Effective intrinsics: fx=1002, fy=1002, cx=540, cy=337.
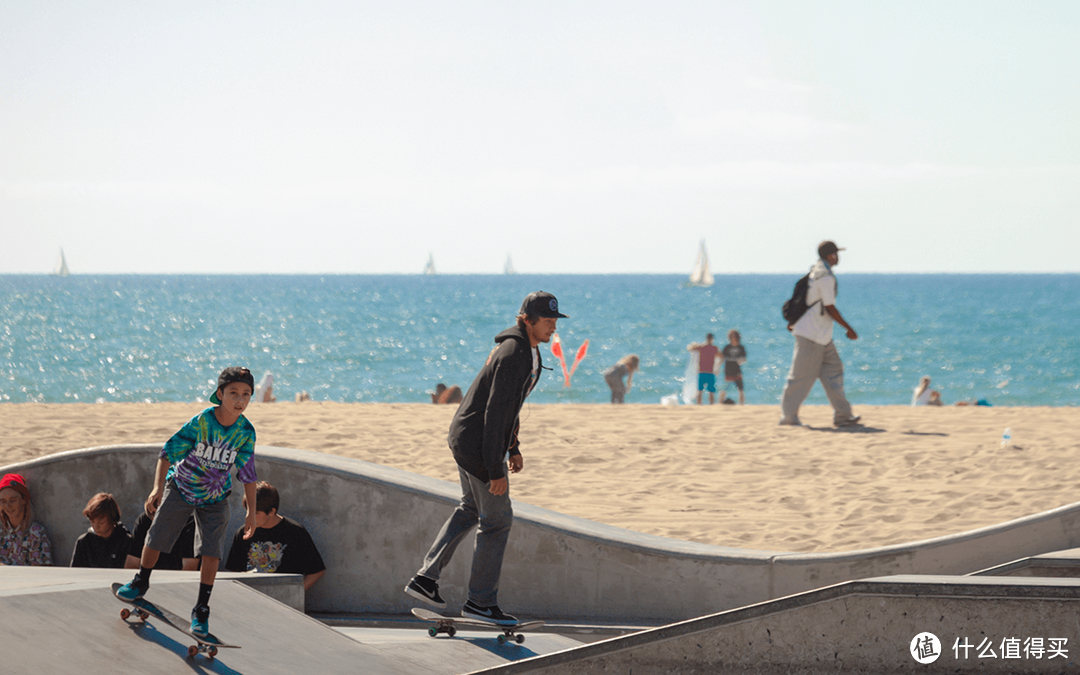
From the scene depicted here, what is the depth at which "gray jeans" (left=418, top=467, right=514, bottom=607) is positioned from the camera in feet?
15.4

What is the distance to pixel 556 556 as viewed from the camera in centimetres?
582

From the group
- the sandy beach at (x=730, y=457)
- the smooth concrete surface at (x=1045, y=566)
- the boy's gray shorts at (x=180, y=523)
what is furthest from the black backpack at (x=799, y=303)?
the boy's gray shorts at (x=180, y=523)

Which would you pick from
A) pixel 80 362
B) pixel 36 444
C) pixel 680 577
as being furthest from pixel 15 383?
pixel 680 577

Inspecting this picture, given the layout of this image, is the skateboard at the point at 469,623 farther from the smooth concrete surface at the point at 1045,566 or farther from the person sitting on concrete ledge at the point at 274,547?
the smooth concrete surface at the point at 1045,566

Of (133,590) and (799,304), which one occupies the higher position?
(799,304)

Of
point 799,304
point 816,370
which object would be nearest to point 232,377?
point 799,304

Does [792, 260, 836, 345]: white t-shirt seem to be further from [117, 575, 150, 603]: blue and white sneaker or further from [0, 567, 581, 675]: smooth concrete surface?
[117, 575, 150, 603]: blue and white sneaker

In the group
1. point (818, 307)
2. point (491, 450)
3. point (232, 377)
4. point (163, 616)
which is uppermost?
point (818, 307)

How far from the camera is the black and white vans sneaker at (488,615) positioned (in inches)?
186

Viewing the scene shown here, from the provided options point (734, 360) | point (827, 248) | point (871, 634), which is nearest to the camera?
point (871, 634)

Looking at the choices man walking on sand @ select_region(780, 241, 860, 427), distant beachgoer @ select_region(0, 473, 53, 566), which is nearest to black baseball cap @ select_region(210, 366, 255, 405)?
distant beachgoer @ select_region(0, 473, 53, 566)

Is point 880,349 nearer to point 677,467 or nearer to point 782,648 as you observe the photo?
point 677,467

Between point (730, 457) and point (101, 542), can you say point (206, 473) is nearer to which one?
point (101, 542)

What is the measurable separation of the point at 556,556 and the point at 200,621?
234 centimetres
